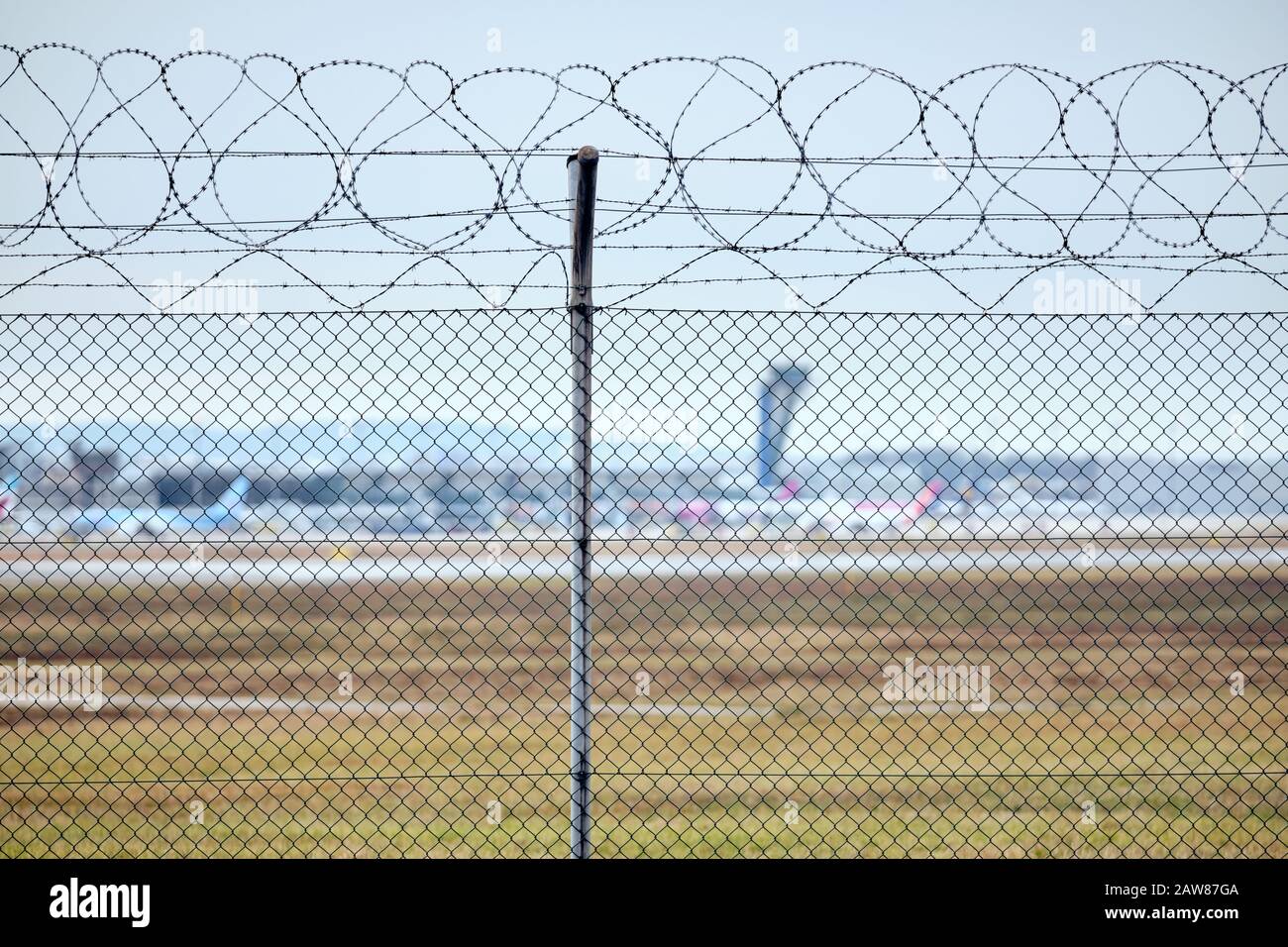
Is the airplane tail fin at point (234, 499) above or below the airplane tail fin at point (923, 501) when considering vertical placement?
above

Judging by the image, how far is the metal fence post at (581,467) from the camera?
327cm

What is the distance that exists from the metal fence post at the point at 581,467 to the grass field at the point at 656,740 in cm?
56

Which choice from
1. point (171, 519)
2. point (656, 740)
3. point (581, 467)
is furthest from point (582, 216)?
point (171, 519)

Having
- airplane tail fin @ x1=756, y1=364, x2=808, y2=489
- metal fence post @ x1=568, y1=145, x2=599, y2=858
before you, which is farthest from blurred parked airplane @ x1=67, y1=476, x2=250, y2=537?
airplane tail fin @ x1=756, y1=364, x2=808, y2=489

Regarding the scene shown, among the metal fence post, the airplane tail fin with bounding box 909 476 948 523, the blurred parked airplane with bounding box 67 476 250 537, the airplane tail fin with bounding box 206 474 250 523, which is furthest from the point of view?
the airplane tail fin with bounding box 909 476 948 523

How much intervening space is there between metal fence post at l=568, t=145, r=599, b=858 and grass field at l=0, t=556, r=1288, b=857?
556 mm

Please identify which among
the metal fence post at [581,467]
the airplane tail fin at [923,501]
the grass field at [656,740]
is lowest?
the airplane tail fin at [923,501]

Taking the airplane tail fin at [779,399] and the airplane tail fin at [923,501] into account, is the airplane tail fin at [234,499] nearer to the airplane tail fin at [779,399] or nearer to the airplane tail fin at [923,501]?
the airplane tail fin at [779,399]

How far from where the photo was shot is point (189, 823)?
194 inches

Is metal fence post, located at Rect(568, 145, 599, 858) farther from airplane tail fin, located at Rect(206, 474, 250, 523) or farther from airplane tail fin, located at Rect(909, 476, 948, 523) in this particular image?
airplane tail fin, located at Rect(909, 476, 948, 523)

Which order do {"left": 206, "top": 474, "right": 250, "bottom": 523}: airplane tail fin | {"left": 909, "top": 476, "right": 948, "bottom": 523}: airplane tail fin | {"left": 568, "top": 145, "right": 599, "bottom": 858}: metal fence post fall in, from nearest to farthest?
{"left": 568, "top": 145, "right": 599, "bottom": 858}: metal fence post → {"left": 206, "top": 474, "right": 250, "bottom": 523}: airplane tail fin → {"left": 909, "top": 476, "right": 948, "bottom": 523}: airplane tail fin

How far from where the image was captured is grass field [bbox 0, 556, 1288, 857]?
15.5ft

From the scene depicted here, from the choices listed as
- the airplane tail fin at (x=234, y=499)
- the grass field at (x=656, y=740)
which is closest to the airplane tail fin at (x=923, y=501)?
the grass field at (x=656, y=740)
